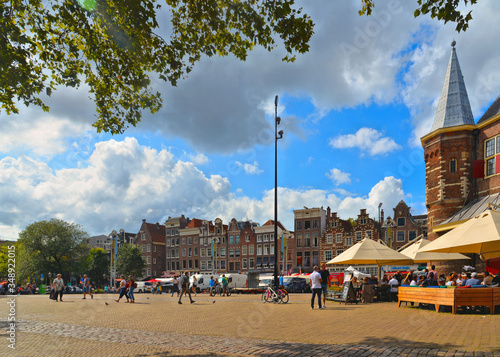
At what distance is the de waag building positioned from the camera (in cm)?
2420

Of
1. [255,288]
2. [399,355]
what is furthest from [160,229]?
[399,355]

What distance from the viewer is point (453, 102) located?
27.1 m

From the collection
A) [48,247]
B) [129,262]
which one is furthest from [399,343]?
[129,262]

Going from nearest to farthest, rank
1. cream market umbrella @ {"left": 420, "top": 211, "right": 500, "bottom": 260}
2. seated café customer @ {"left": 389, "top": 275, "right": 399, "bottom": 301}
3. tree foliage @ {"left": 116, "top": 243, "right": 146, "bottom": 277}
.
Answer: cream market umbrella @ {"left": 420, "top": 211, "right": 500, "bottom": 260} < seated café customer @ {"left": 389, "top": 275, "right": 399, "bottom": 301} < tree foliage @ {"left": 116, "top": 243, "right": 146, "bottom": 277}

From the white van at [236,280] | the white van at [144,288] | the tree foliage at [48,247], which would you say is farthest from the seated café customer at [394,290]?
the tree foliage at [48,247]

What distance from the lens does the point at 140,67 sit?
9.76m

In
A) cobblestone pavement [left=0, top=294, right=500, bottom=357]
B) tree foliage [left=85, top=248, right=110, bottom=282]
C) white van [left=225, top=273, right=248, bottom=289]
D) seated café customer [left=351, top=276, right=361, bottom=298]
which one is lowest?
tree foliage [left=85, top=248, right=110, bottom=282]

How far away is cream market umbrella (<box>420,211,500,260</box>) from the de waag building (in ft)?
36.1

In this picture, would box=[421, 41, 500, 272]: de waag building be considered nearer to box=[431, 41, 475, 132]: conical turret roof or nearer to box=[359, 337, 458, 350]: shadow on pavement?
box=[431, 41, 475, 132]: conical turret roof

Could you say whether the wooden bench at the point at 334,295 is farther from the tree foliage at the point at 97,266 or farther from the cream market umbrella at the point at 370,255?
the tree foliage at the point at 97,266

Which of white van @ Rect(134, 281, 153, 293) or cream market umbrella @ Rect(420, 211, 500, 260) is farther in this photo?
white van @ Rect(134, 281, 153, 293)

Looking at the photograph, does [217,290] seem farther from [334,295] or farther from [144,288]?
[144,288]

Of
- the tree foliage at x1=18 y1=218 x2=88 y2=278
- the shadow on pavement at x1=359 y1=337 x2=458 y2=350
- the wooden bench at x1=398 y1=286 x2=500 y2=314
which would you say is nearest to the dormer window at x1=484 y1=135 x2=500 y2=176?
the wooden bench at x1=398 y1=286 x2=500 y2=314

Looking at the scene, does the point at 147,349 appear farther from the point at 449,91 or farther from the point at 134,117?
the point at 449,91
